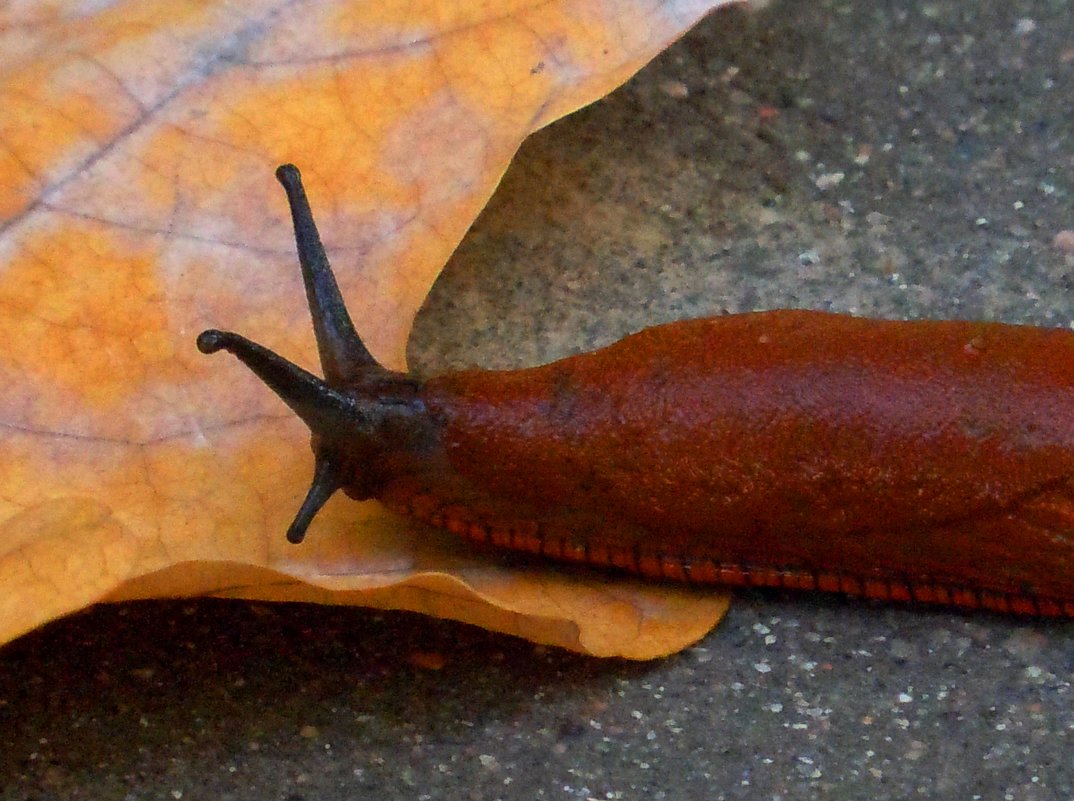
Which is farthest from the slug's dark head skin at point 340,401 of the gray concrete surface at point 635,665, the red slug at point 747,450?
the gray concrete surface at point 635,665

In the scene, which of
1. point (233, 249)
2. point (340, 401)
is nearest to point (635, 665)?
point (340, 401)

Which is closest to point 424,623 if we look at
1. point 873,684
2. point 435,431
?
point 435,431

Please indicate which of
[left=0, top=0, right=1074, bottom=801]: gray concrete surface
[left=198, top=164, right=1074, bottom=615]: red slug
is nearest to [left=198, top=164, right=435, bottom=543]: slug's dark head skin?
[left=198, top=164, right=1074, bottom=615]: red slug

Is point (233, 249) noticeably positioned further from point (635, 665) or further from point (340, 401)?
point (635, 665)

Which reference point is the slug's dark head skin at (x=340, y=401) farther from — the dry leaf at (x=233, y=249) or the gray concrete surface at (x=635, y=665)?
the gray concrete surface at (x=635, y=665)

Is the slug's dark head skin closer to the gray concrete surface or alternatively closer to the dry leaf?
the dry leaf
